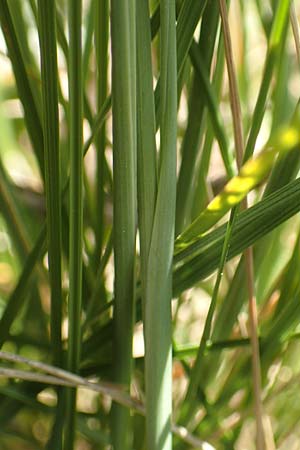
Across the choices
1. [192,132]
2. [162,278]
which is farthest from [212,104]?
[162,278]

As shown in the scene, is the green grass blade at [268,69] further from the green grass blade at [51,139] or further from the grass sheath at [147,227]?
the green grass blade at [51,139]

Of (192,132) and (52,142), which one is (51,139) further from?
(192,132)

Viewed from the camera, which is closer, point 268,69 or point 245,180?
point 245,180

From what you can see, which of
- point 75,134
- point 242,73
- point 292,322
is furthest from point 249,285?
point 242,73

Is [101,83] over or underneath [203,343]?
over

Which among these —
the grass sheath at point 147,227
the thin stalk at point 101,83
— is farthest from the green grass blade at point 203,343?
the thin stalk at point 101,83

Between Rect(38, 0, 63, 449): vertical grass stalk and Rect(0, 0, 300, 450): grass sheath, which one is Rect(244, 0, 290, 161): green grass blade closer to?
Rect(0, 0, 300, 450): grass sheath
